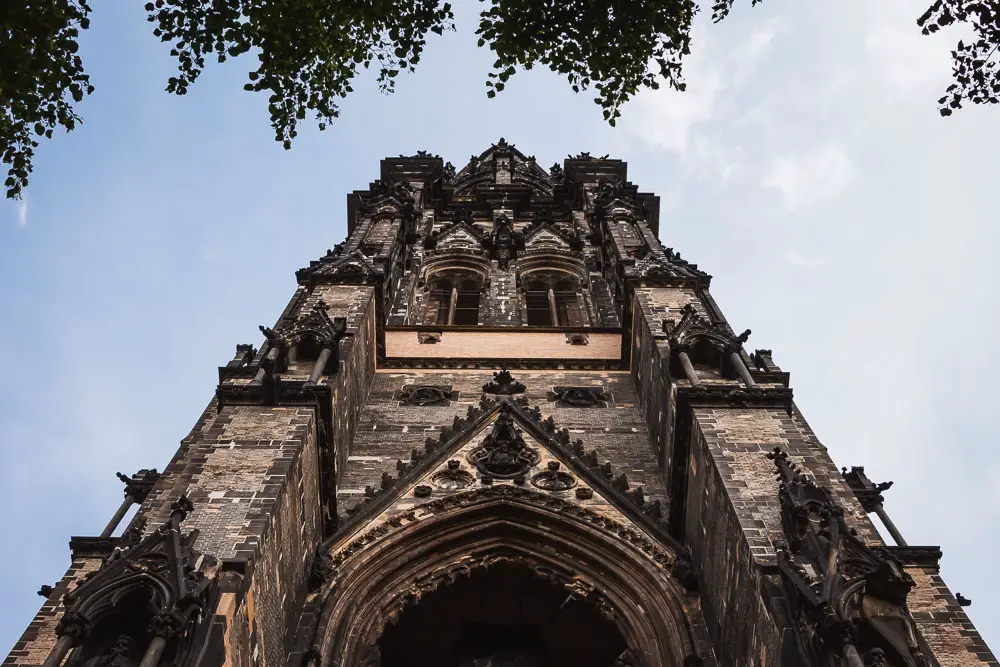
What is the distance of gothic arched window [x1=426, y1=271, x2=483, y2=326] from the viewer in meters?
22.5

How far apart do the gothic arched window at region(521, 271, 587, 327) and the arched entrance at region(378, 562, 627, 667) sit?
33.2ft

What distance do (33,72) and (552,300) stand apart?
16.2 meters

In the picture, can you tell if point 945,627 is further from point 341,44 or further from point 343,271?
point 343,271

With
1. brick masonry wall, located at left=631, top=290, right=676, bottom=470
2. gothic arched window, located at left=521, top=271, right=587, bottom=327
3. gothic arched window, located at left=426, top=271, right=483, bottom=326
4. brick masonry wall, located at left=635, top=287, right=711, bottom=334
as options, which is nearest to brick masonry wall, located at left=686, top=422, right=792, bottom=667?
brick masonry wall, located at left=631, top=290, right=676, bottom=470

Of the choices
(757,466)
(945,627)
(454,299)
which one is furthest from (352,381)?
(454,299)

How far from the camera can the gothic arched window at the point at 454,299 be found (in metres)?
22.5

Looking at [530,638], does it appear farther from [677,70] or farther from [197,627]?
[677,70]

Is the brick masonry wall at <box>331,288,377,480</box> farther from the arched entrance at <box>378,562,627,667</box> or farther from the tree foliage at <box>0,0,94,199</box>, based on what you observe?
the tree foliage at <box>0,0,94,199</box>

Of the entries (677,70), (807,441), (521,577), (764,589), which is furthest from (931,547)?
(677,70)

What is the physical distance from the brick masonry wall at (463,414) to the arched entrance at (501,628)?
1838mm

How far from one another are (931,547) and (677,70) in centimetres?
525

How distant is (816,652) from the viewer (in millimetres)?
7816

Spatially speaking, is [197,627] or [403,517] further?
[403,517]

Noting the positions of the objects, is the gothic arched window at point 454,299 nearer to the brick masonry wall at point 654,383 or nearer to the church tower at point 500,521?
the church tower at point 500,521
